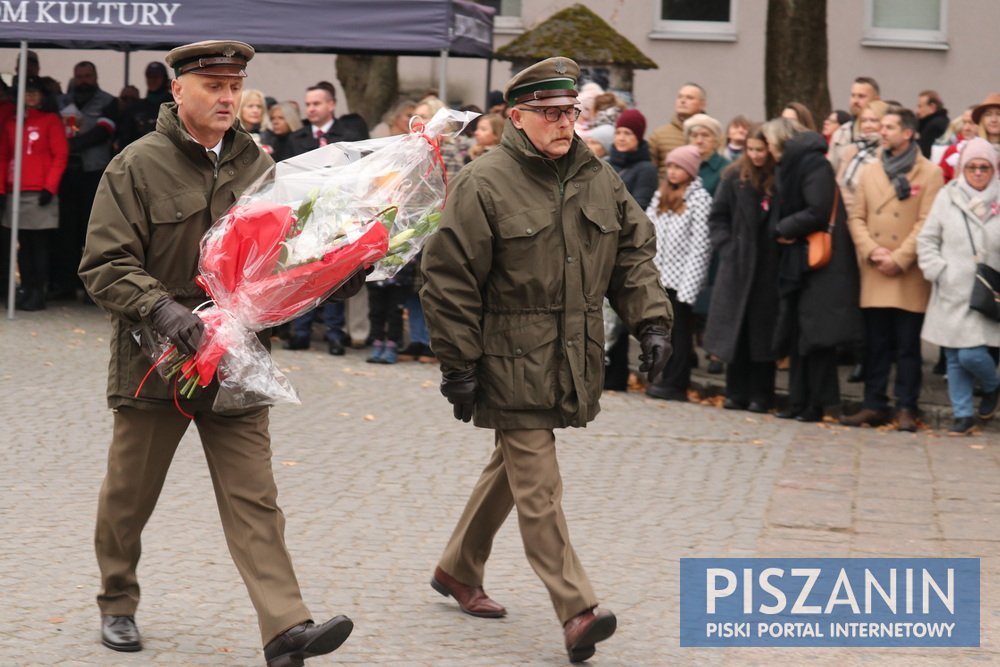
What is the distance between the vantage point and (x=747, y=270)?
11.2m

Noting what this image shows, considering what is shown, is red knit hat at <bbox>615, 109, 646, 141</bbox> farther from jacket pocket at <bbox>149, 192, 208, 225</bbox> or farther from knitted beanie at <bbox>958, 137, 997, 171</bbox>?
jacket pocket at <bbox>149, 192, 208, 225</bbox>

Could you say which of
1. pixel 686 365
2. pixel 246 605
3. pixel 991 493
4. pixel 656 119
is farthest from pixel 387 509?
pixel 656 119

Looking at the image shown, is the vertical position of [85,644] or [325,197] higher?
[325,197]

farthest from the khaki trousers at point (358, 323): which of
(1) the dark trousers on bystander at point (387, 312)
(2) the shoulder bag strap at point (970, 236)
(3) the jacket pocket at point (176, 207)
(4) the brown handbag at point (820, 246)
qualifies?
(3) the jacket pocket at point (176, 207)

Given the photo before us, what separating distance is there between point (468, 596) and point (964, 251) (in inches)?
211

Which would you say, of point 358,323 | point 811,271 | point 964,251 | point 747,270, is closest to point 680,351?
point 747,270

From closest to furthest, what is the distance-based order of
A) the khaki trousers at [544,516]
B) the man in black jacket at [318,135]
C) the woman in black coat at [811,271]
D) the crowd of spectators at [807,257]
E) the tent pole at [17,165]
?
the khaki trousers at [544,516], the crowd of spectators at [807,257], the woman in black coat at [811,271], the man in black jacket at [318,135], the tent pole at [17,165]

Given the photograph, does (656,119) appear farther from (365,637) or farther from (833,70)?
(365,637)

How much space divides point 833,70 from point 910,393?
12.3 metres

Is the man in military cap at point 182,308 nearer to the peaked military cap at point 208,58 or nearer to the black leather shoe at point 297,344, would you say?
the peaked military cap at point 208,58

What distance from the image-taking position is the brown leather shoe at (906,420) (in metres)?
10.9

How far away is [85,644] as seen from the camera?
5758mm

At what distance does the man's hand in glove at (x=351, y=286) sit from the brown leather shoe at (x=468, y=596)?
1313mm

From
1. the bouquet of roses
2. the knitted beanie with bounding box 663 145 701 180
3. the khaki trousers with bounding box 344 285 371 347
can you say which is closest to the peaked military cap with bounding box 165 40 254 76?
the bouquet of roses
